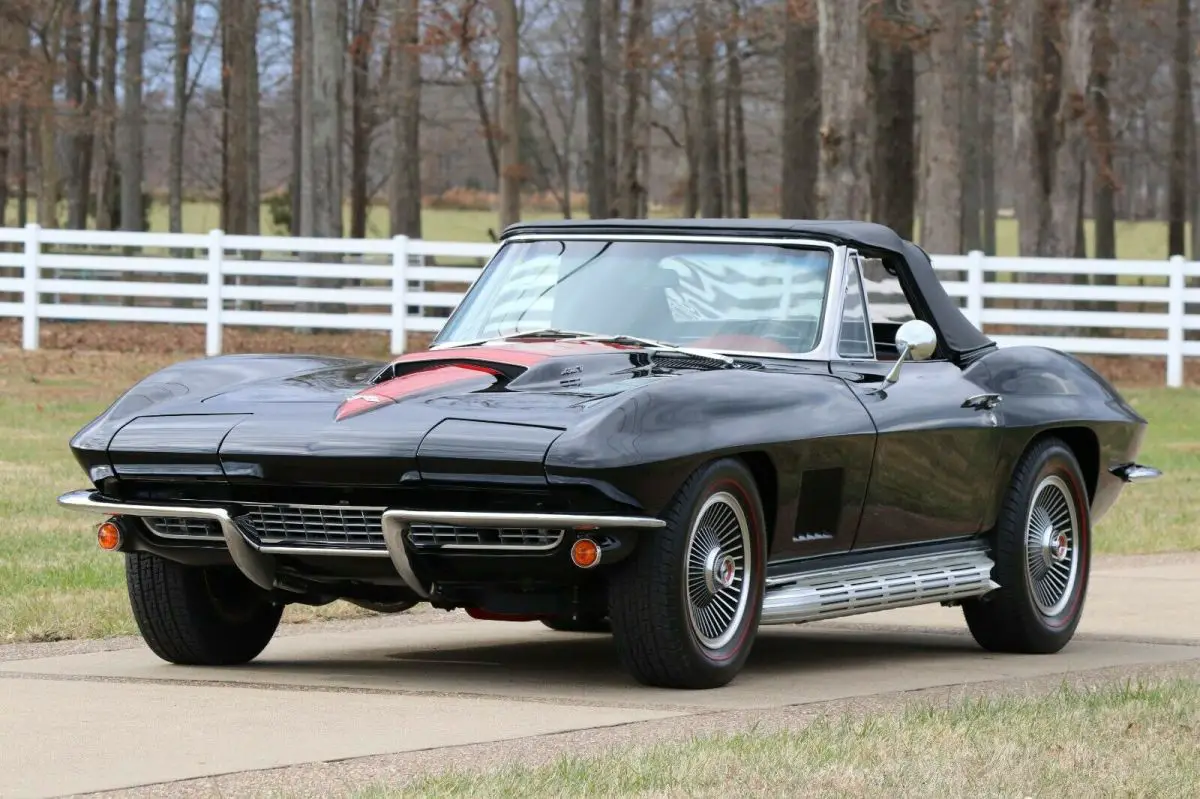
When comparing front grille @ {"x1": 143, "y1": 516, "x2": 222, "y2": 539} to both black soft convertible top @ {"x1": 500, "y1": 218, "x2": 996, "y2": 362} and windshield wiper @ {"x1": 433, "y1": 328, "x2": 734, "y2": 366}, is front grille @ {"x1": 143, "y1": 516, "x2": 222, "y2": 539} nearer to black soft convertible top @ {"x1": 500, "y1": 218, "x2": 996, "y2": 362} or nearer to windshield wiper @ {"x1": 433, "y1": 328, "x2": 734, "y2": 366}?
windshield wiper @ {"x1": 433, "y1": 328, "x2": 734, "y2": 366}

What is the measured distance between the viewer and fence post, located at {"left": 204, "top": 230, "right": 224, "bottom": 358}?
26.3 meters

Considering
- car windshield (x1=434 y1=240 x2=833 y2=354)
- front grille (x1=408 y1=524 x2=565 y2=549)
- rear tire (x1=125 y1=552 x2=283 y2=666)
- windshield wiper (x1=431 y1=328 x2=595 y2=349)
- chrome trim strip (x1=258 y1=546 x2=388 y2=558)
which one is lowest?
rear tire (x1=125 y1=552 x2=283 y2=666)

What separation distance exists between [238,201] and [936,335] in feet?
131

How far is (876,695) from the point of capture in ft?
23.8

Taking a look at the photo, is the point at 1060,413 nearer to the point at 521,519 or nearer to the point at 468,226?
the point at 521,519

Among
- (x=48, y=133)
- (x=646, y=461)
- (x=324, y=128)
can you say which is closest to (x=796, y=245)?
(x=646, y=461)

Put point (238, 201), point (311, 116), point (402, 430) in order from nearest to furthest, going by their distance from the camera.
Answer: point (402, 430) → point (311, 116) → point (238, 201)

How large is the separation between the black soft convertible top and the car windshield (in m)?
0.07

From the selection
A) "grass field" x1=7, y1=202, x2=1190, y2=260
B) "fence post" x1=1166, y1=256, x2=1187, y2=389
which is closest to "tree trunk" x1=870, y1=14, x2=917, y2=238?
"fence post" x1=1166, y1=256, x2=1187, y2=389

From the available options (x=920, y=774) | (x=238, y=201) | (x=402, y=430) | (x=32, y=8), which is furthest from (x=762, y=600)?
(x=238, y=201)

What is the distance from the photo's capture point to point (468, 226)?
320ft

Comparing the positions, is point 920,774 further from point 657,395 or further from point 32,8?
point 32,8

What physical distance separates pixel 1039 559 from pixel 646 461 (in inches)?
108

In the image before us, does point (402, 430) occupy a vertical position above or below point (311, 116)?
below
